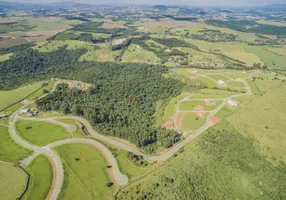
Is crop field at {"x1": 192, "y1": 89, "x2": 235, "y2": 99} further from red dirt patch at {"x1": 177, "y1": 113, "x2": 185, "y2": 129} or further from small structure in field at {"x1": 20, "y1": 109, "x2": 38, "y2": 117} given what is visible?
small structure in field at {"x1": 20, "y1": 109, "x2": 38, "y2": 117}

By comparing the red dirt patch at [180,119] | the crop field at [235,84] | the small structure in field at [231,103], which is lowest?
the crop field at [235,84]

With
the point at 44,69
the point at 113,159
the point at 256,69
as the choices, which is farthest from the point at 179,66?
the point at 113,159

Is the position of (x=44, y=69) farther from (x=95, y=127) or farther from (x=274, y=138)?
(x=274, y=138)

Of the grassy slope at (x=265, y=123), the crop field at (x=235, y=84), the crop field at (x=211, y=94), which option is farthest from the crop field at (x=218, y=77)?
the grassy slope at (x=265, y=123)

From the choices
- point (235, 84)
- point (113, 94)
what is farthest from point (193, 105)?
point (235, 84)

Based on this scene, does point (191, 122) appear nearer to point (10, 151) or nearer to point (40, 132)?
point (40, 132)

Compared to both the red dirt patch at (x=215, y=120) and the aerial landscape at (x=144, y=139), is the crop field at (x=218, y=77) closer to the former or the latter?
the aerial landscape at (x=144, y=139)

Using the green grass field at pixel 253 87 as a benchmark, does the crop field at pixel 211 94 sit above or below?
above
